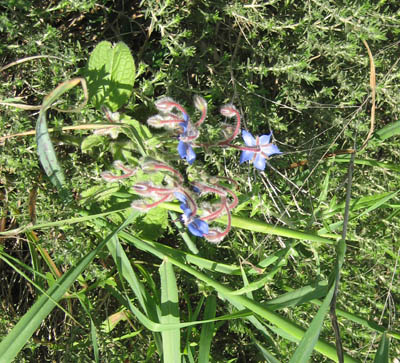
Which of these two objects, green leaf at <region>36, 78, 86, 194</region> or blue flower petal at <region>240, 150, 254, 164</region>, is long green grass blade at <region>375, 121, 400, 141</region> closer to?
blue flower petal at <region>240, 150, 254, 164</region>

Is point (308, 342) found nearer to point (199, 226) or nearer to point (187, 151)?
point (199, 226)

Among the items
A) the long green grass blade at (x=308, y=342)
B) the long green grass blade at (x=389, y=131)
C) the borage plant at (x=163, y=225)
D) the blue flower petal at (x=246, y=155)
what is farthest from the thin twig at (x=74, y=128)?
the long green grass blade at (x=389, y=131)

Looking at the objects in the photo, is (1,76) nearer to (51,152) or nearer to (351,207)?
(51,152)

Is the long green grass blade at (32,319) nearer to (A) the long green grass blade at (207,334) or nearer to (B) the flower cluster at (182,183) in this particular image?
(B) the flower cluster at (182,183)

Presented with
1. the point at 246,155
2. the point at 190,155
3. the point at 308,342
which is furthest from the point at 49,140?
the point at 308,342

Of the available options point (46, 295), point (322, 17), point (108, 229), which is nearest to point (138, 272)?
point (108, 229)

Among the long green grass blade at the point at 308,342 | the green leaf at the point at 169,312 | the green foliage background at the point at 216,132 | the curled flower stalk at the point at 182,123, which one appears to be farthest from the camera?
the green foliage background at the point at 216,132

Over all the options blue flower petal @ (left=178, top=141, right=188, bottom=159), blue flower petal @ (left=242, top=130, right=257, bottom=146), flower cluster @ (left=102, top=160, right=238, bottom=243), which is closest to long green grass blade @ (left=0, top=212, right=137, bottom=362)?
flower cluster @ (left=102, top=160, right=238, bottom=243)
